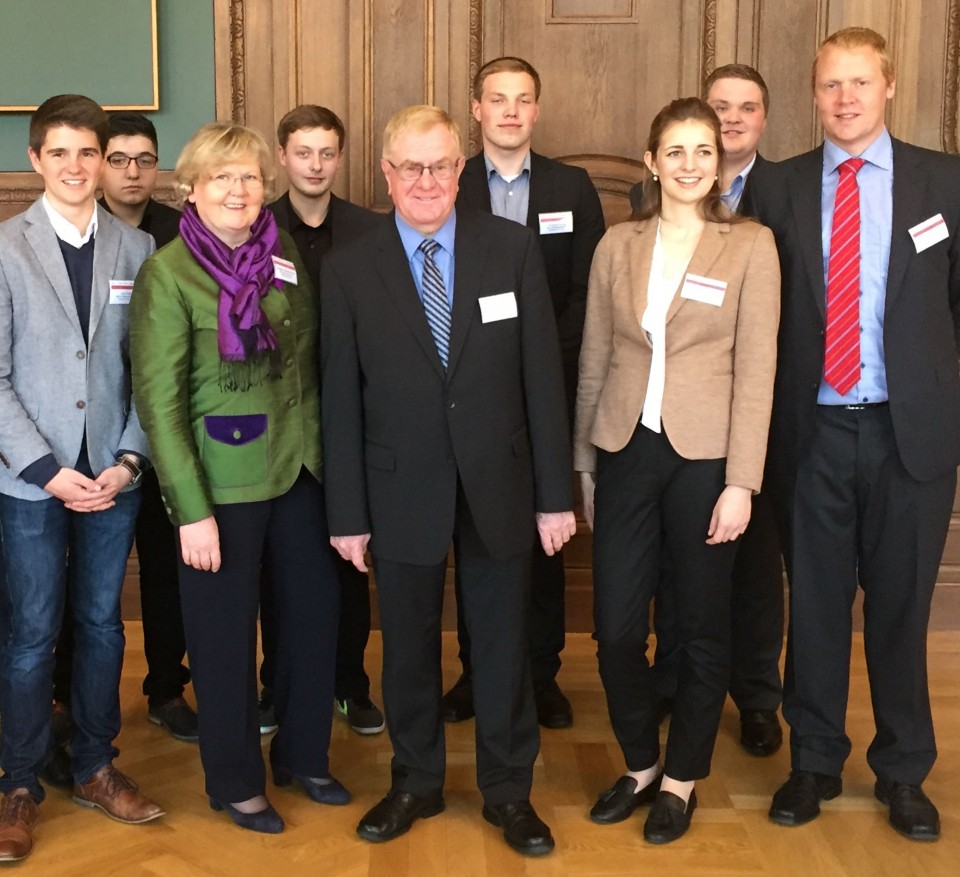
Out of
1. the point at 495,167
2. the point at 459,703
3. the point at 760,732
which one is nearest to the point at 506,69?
the point at 495,167

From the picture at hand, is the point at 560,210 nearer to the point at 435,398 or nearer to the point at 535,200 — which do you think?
the point at 535,200

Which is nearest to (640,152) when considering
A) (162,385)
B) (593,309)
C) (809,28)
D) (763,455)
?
(809,28)

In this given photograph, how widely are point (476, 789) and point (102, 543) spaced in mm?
1178

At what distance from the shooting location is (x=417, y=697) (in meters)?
2.75

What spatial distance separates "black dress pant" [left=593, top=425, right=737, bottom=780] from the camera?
2.62m

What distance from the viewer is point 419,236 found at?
2.59 meters

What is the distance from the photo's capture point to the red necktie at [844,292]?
2.70m

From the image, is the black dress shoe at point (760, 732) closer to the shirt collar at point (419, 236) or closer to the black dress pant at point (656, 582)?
the black dress pant at point (656, 582)

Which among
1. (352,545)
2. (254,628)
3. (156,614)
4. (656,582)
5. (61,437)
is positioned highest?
(61,437)

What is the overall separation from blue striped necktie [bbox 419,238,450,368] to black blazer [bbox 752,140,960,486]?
0.86 m

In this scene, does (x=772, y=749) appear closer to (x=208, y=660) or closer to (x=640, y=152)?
(x=208, y=660)

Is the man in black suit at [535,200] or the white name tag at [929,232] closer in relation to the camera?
the white name tag at [929,232]

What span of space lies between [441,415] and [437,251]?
388mm

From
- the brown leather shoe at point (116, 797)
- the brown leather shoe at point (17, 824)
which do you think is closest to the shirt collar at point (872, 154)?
the brown leather shoe at point (116, 797)
